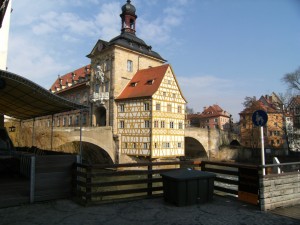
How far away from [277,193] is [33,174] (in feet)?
18.1

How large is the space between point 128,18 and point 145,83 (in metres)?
12.4

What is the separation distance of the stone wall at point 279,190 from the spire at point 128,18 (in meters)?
35.6

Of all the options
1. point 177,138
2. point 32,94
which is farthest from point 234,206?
point 177,138

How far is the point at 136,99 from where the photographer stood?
3108 cm

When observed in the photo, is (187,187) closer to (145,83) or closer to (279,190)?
(279,190)

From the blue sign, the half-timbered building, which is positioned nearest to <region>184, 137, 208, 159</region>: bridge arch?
the half-timbered building

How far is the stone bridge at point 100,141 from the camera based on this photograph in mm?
23016

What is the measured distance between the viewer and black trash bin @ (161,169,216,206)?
630cm

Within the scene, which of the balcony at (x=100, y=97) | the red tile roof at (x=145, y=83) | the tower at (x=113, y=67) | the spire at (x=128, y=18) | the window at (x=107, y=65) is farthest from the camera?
the spire at (x=128, y=18)

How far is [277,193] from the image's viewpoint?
6367 mm

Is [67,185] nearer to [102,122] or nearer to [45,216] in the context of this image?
[45,216]

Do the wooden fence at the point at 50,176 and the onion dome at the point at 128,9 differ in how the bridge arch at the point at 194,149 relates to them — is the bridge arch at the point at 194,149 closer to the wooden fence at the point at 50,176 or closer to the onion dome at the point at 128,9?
the onion dome at the point at 128,9

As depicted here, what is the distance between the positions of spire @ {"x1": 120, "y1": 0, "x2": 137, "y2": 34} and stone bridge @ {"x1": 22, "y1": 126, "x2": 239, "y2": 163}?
1592 centimetres

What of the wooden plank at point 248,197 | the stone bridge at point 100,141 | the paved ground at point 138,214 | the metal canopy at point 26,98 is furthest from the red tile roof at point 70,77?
the wooden plank at point 248,197
